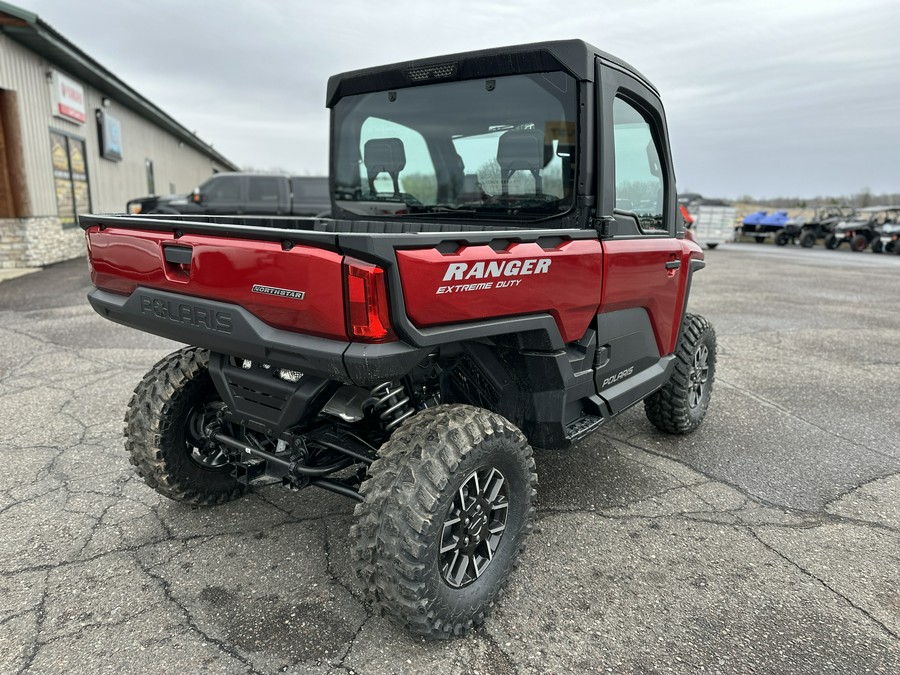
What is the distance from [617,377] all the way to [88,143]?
18169mm

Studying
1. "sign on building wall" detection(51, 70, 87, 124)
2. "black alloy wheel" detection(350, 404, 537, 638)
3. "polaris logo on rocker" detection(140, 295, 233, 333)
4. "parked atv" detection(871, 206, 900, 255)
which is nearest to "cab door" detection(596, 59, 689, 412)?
"black alloy wheel" detection(350, 404, 537, 638)

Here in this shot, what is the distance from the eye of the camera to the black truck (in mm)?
16172

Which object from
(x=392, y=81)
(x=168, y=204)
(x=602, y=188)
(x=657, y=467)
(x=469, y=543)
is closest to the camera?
(x=469, y=543)

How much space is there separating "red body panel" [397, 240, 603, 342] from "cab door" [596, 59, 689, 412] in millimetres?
209

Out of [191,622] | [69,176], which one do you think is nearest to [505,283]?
[191,622]

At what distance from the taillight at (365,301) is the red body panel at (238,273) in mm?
31

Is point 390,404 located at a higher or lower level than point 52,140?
lower

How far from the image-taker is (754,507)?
3492 millimetres

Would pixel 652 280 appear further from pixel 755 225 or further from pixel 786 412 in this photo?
pixel 755 225

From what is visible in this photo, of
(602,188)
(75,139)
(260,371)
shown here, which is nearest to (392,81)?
(602,188)

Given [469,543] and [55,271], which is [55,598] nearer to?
[469,543]

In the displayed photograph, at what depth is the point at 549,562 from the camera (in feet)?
9.48

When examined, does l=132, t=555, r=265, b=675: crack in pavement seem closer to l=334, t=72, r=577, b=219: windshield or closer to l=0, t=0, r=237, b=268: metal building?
l=334, t=72, r=577, b=219: windshield

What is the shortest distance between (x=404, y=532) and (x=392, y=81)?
95.7 inches
